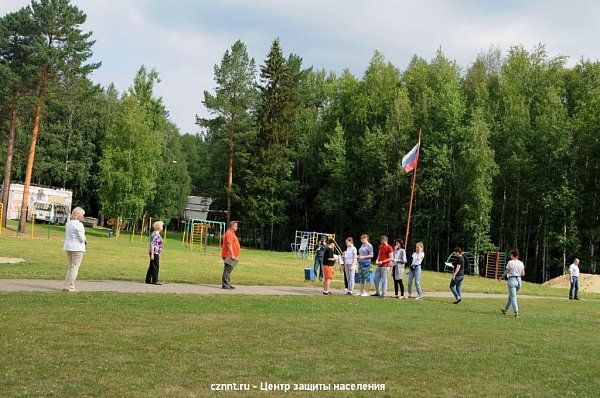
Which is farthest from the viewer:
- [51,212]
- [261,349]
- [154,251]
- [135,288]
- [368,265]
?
[51,212]

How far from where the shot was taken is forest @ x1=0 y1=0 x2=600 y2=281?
46562 millimetres

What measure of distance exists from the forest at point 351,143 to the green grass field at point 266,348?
1430 inches

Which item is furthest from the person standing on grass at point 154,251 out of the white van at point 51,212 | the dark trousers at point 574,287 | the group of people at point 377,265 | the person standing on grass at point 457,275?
the white van at point 51,212

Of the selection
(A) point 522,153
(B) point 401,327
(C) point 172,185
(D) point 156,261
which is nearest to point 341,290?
(D) point 156,261

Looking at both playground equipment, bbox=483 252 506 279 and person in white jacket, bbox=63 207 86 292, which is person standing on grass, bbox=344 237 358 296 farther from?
playground equipment, bbox=483 252 506 279

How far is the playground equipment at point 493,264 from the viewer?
50.1 meters

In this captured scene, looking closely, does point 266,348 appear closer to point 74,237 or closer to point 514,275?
point 74,237

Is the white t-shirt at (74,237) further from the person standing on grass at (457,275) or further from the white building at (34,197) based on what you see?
the white building at (34,197)

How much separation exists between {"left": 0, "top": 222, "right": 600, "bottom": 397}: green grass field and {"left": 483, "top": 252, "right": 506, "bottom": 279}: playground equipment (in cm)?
3667

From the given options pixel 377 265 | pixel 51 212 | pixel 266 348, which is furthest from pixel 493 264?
pixel 266 348

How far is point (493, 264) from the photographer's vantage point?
52.2 metres

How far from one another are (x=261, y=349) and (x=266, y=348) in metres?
0.12

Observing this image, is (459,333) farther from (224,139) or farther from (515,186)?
(224,139)

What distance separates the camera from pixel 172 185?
80.1 meters
